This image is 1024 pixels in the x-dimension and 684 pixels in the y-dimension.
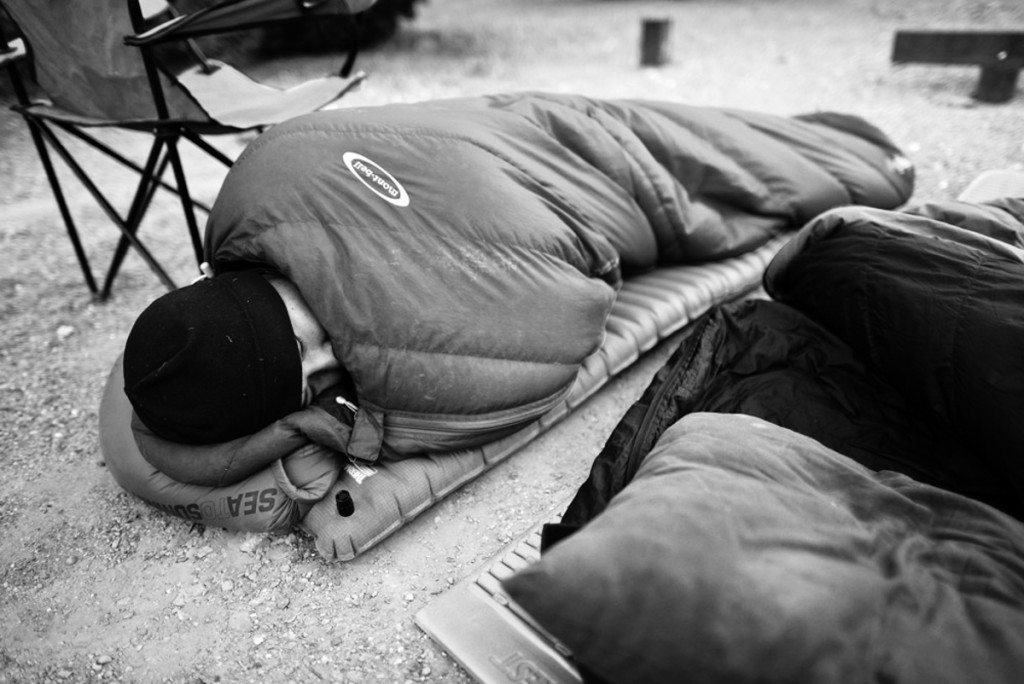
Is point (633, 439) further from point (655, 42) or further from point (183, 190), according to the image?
point (655, 42)

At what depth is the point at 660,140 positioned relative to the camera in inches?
83.3

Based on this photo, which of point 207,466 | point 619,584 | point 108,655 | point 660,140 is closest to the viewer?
point 619,584

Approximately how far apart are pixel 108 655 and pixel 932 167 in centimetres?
345

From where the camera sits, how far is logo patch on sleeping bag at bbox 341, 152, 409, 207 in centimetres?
159

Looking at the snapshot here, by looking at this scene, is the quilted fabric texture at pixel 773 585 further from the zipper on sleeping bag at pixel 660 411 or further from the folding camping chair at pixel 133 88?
the folding camping chair at pixel 133 88

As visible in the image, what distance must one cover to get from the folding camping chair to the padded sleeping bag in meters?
0.46

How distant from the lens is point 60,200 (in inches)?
90.0

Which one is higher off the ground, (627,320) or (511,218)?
(511,218)

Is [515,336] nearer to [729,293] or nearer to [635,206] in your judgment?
[635,206]

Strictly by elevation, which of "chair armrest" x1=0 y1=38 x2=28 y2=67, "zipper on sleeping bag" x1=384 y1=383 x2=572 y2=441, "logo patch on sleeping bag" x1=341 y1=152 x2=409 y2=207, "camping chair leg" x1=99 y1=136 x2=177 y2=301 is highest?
"chair armrest" x1=0 y1=38 x2=28 y2=67

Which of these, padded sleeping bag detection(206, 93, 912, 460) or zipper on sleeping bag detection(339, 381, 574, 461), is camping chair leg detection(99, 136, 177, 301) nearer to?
padded sleeping bag detection(206, 93, 912, 460)

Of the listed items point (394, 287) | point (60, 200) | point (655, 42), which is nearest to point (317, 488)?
point (394, 287)

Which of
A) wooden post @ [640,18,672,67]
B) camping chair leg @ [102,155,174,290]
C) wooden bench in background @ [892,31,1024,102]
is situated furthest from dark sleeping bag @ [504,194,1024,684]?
wooden post @ [640,18,672,67]

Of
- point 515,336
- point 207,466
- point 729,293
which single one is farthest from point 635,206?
point 207,466
